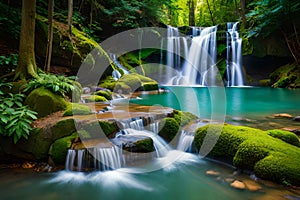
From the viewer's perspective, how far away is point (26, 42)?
6.53 meters

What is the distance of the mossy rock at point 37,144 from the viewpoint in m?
4.73

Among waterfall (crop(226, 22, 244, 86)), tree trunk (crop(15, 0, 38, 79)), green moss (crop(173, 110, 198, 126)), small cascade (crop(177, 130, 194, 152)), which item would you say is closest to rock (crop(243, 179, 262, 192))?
small cascade (crop(177, 130, 194, 152))

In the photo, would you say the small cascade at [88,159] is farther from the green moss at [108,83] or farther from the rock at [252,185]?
the green moss at [108,83]

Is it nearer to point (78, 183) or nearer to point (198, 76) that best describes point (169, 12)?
point (198, 76)

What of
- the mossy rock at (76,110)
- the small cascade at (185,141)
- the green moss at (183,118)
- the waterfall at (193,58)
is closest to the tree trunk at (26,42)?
the mossy rock at (76,110)

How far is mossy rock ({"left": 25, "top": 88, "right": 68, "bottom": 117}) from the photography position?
5719 mm

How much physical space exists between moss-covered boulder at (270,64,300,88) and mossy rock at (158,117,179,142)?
50.5 feet

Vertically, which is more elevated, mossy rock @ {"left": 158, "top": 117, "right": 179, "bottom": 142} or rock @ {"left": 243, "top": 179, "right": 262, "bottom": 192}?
mossy rock @ {"left": 158, "top": 117, "right": 179, "bottom": 142}

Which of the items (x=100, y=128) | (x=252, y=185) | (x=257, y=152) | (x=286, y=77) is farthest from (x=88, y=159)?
(x=286, y=77)

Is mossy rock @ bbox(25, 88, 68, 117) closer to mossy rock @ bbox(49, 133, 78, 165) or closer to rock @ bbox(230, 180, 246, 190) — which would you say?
mossy rock @ bbox(49, 133, 78, 165)

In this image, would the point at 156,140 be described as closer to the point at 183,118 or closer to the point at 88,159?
the point at 183,118

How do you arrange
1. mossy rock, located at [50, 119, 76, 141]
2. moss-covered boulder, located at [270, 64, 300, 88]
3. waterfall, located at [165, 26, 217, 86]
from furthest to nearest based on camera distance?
1. waterfall, located at [165, 26, 217, 86]
2. moss-covered boulder, located at [270, 64, 300, 88]
3. mossy rock, located at [50, 119, 76, 141]

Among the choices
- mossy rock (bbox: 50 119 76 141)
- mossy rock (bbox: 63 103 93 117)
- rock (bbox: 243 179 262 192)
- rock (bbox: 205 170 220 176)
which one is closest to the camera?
rock (bbox: 243 179 262 192)

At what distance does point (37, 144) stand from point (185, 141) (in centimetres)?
339
